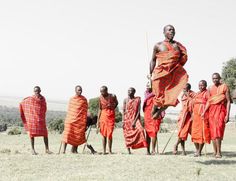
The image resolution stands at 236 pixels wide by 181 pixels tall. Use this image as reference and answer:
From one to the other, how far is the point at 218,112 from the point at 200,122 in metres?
1.20

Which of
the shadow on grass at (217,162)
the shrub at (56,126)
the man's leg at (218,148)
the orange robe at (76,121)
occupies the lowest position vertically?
the shrub at (56,126)

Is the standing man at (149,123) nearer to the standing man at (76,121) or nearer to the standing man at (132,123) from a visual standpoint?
the standing man at (132,123)

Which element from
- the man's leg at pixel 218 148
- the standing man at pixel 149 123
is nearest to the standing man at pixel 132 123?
the standing man at pixel 149 123

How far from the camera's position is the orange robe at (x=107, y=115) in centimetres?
1568

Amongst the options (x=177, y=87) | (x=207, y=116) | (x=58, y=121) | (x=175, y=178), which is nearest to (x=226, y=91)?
(x=207, y=116)

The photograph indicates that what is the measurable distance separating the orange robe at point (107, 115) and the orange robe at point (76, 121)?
677mm

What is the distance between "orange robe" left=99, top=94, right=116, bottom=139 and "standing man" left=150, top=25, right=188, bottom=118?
443 cm

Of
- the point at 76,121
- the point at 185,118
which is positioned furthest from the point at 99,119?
the point at 185,118

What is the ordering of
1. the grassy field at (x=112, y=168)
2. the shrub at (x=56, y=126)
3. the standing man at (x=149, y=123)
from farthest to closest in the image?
the shrub at (x=56, y=126)
the standing man at (x=149, y=123)
the grassy field at (x=112, y=168)

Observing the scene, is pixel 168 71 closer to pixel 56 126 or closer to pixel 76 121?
pixel 76 121

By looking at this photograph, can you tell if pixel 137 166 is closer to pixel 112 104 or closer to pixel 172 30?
pixel 172 30

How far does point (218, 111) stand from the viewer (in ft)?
45.1

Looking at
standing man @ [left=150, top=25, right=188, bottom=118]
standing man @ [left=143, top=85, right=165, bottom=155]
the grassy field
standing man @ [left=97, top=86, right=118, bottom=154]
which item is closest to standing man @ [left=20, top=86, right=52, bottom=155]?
standing man @ [left=97, top=86, right=118, bottom=154]

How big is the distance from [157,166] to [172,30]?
326 centimetres
